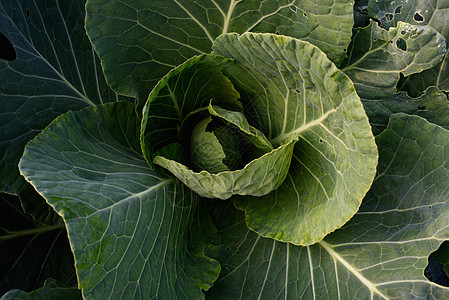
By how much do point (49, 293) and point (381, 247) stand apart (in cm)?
125

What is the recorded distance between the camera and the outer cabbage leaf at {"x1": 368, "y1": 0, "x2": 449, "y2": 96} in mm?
1707

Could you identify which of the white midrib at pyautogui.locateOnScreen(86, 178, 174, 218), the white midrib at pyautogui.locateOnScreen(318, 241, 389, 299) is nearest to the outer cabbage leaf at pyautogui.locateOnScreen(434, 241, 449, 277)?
the white midrib at pyautogui.locateOnScreen(318, 241, 389, 299)

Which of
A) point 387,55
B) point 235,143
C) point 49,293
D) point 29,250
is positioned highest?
point 387,55

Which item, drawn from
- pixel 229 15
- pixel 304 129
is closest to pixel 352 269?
pixel 304 129

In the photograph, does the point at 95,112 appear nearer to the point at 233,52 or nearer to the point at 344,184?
the point at 233,52

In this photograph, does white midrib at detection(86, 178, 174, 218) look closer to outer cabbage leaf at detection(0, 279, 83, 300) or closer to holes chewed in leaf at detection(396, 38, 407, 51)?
outer cabbage leaf at detection(0, 279, 83, 300)

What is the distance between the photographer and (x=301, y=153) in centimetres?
162

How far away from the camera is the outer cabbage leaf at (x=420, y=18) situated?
1707 millimetres

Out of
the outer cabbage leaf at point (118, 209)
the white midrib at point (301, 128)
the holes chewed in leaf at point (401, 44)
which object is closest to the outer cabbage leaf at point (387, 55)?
the holes chewed in leaf at point (401, 44)

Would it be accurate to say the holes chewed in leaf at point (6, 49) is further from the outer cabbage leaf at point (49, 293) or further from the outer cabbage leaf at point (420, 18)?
the outer cabbage leaf at point (420, 18)

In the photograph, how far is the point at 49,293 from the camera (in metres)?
1.50

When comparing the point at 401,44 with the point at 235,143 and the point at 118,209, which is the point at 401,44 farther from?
the point at 118,209

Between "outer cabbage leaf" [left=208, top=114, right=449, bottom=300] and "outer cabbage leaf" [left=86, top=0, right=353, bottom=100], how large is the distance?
1.53 feet

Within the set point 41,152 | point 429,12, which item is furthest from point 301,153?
point 41,152
